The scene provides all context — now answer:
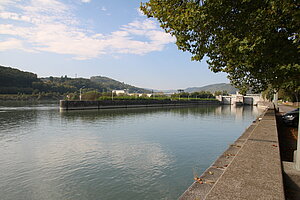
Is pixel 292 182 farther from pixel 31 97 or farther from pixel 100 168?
pixel 31 97

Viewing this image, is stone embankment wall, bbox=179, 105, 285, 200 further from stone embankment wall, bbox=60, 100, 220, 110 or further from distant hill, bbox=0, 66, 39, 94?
distant hill, bbox=0, 66, 39, 94

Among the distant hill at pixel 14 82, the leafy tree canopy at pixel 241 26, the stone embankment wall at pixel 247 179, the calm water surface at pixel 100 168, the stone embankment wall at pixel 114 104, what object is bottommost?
the calm water surface at pixel 100 168

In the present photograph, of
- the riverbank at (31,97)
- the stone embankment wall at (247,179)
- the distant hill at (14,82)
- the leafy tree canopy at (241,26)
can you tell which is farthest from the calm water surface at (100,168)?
the distant hill at (14,82)

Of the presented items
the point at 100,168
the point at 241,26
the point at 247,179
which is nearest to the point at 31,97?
the point at 100,168

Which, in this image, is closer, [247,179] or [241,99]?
[247,179]

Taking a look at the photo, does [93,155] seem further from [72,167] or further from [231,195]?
[231,195]

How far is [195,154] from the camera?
13992 mm

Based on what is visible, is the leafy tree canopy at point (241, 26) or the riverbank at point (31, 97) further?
the riverbank at point (31, 97)

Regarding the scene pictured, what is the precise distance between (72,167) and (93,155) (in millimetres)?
2472

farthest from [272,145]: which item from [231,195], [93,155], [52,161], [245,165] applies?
[52,161]

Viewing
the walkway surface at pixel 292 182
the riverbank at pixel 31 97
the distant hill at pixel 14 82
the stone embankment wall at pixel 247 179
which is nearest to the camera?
the stone embankment wall at pixel 247 179

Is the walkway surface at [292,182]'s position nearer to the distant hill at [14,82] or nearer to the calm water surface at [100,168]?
the calm water surface at [100,168]

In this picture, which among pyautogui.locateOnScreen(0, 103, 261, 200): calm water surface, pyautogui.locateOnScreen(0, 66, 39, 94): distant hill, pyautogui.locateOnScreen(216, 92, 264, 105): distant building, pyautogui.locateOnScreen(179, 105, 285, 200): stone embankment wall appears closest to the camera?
pyautogui.locateOnScreen(179, 105, 285, 200): stone embankment wall

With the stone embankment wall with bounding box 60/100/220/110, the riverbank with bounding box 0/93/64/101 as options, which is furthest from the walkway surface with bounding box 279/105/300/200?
the riverbank with bounding box 0/93/64/101
